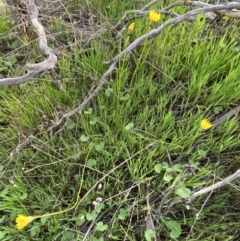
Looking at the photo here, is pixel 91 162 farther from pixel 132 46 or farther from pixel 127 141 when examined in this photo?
pixel 132 46

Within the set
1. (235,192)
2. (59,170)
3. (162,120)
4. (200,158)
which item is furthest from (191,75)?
(59,170)

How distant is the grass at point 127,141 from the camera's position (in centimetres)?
136

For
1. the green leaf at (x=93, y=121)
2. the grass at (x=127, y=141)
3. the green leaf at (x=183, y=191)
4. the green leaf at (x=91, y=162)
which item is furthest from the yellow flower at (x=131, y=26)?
the green leaf at (x=183, y=191)

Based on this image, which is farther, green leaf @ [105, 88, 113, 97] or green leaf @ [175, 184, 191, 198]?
green leaf @ [105, 88, 113, 97]

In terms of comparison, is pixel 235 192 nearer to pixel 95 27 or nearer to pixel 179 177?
pixel 179 177

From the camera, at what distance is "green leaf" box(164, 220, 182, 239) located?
129cm

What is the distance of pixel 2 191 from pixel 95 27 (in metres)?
0.74

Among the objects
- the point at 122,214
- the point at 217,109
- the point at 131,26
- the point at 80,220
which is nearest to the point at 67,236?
the point at 80,220

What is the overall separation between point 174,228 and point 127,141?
Answer: 0.32 m

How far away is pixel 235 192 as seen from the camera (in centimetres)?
138

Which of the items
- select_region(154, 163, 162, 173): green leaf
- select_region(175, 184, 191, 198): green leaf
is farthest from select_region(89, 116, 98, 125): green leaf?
select_region(175, 184, 191, 198): green leaf

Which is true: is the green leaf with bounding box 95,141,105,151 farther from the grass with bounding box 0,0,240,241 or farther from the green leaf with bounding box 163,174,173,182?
the green leaf with bounding box 163,174,173,182

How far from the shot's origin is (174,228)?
1308mm

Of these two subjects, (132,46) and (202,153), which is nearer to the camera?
(202,153)
